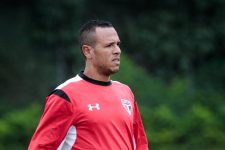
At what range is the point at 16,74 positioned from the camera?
2431 centimetres

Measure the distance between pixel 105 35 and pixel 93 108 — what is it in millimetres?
560

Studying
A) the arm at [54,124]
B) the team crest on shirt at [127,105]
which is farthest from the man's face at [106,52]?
the arm at [54,124]

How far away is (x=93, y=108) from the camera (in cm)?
555

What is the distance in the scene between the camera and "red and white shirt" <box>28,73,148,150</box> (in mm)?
5453

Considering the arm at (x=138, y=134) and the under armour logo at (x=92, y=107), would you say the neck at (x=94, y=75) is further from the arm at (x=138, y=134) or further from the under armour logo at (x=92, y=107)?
the arm at (x=138, y=134)

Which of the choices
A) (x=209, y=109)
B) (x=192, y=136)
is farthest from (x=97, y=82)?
(x=209, y=109)

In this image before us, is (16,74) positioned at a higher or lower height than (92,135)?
lower

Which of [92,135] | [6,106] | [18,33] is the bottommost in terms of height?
[6,106]

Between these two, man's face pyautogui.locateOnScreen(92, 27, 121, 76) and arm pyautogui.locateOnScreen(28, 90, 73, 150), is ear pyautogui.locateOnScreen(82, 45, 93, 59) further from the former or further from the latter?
arm pyautogui.locateOnScreen(28, 90, 73, 150)

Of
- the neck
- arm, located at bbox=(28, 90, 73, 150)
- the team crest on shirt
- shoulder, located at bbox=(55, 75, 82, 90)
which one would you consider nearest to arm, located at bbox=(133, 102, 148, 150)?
the team crest on shirt

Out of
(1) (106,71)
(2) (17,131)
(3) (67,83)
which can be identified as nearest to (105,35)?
(1) (106,71)

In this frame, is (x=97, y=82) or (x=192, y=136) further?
(x=192, y=136)

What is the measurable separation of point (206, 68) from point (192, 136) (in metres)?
10.9

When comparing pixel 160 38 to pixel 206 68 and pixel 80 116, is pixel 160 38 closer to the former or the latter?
pixel 206 68
